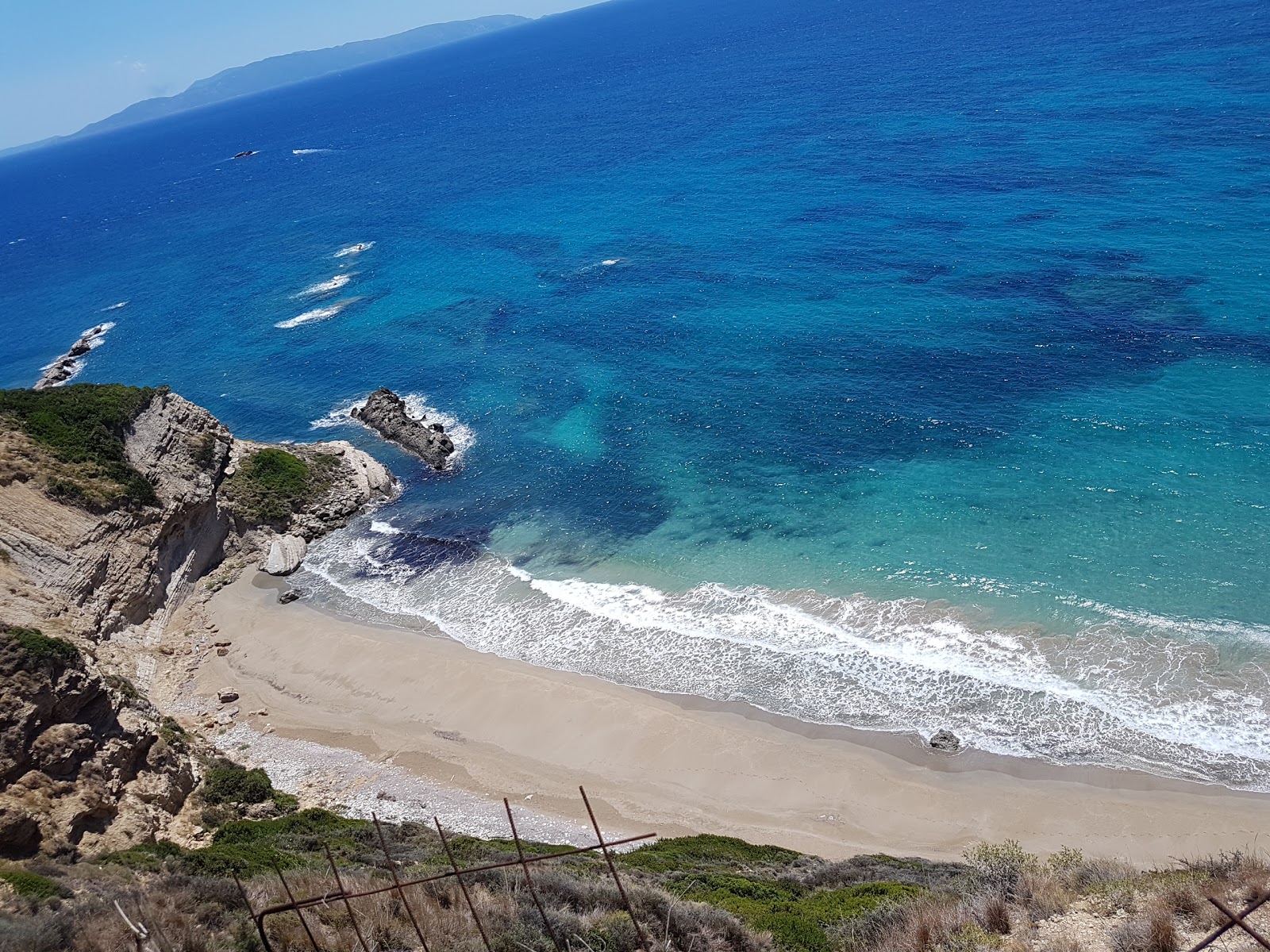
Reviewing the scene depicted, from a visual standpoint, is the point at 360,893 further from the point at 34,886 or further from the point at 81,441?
the point at 81,441

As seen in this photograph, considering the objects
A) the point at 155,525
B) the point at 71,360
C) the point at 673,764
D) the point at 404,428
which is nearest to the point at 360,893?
the point at 673,764

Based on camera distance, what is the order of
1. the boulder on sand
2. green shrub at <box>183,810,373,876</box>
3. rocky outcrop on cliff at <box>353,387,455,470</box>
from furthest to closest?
rocky outcrop on cliff at <box>353,387,455,470</box>, the boulder on sand, green shrub at <box>183,810,373,876</box>

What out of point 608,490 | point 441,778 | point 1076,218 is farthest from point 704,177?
point 441,778

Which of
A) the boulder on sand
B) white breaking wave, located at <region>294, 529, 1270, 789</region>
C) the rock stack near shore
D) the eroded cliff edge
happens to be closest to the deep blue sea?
white breaking wave, located at <region>294, 529, 1270, 789</region>

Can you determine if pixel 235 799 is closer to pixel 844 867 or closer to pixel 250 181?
pixel 844 867

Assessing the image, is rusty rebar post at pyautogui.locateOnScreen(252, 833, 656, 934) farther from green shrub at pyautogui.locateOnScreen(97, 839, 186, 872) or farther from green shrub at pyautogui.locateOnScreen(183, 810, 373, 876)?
green shrub at pyautogui.locateOnScreen(97, 839, 186, 872)
